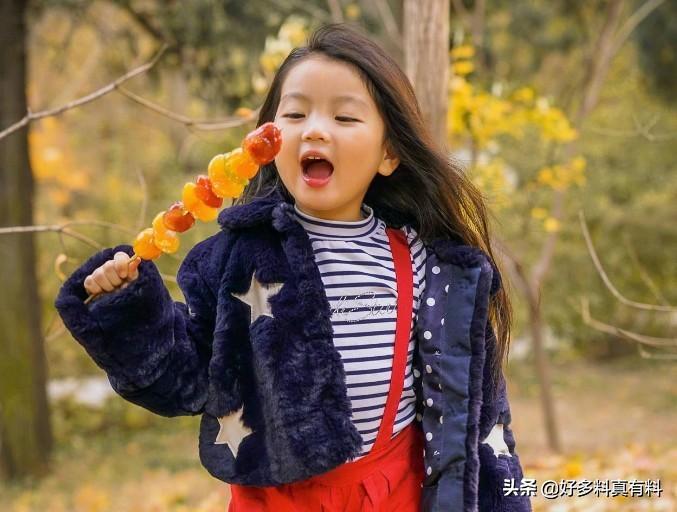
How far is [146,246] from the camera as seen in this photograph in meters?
1.44

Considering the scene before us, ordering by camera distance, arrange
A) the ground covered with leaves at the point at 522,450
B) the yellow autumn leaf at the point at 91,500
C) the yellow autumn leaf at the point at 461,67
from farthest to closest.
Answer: the yellow autumn leaf at the point at 91,500, the yellow autumn leaf at the point at 461,67, the ground covered with leaves at the point at 522,450

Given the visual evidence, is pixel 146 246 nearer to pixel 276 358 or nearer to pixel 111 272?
pixel 111 272

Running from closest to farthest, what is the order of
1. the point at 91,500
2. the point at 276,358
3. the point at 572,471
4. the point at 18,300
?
1. the point at 276,358
2. the point at 572,471
3. the point at 91,500
4. the point at 18,300

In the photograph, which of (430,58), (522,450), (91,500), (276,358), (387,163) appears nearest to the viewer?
(276,358)

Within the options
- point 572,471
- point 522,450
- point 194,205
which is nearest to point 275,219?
point 194,205

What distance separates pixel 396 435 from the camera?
1730 mm

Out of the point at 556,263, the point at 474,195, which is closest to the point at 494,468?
the point at 474,195

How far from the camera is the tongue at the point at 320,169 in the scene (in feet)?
5.48

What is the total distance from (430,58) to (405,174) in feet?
3.89

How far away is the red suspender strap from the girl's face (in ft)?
0.70

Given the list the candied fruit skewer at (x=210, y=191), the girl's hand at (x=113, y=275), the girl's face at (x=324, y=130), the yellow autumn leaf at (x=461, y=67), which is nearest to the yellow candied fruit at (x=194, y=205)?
the candied fruit skewer at (x=210, y=191)

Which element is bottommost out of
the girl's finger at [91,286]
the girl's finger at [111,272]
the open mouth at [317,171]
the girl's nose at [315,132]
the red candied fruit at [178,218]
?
the girl's finger at [91,286]

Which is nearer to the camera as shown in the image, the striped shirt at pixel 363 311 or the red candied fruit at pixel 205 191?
the red candied fruit at pixel 205 191

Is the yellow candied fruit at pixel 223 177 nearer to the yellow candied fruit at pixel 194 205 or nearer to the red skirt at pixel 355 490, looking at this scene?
the yellow candied fruit at pixel 194 205
